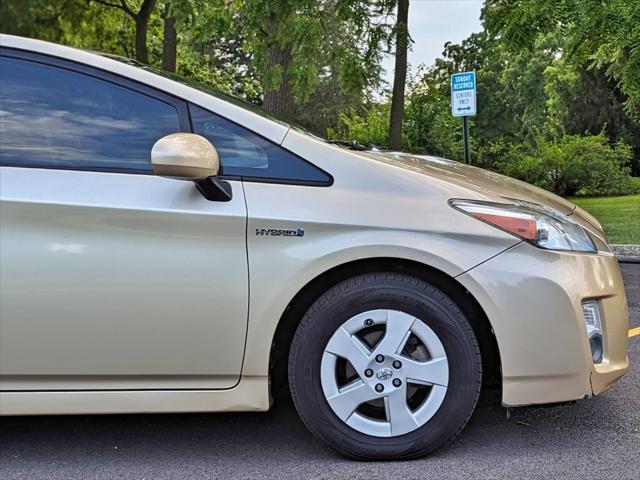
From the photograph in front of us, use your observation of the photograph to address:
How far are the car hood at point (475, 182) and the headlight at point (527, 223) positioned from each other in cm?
6

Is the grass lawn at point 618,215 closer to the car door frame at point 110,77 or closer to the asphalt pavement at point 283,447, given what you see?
the asphalt pavement at point 283,447

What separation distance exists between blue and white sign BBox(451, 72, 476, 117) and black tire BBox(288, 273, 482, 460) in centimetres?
542

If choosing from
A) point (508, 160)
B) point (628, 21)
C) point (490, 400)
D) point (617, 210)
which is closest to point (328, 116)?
point (508, 160)

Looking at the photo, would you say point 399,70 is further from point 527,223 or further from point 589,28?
point 527,223

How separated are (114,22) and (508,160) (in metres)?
9.85

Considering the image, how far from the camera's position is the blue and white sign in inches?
287

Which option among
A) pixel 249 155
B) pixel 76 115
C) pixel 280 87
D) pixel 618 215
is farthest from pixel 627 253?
pixel 76 115

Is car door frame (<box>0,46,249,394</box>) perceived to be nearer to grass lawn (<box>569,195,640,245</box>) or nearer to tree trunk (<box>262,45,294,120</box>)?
tree trunk (<box>262,45,294,120</box>)

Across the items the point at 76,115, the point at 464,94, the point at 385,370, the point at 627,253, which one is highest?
the point at 464,94

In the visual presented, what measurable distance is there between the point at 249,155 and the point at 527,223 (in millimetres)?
1097

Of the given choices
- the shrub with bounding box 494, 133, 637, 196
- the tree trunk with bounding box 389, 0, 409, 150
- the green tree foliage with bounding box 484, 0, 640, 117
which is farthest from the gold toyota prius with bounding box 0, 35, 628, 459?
the shrub with bounding box 494, 133, 637, 196

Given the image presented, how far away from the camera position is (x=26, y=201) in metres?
2.24

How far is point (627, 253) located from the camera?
7098mm

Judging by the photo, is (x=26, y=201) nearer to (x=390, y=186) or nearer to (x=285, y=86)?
(x=390, y=186)
